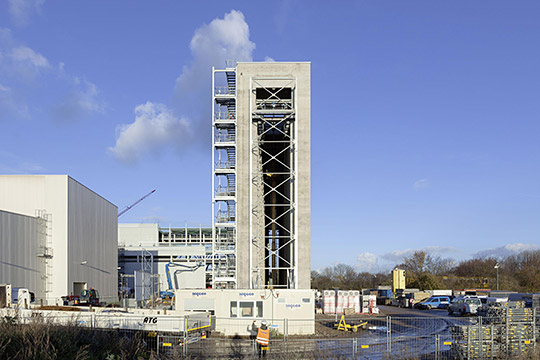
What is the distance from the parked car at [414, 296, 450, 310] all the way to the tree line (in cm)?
2332

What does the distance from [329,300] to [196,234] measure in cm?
5834

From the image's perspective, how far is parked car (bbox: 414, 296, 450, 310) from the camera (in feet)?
192

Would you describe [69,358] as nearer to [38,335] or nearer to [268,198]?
[38,335]

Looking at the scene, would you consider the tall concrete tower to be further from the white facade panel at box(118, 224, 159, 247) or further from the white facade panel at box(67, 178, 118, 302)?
the white facade panel at box(118, 224, 159, 247)

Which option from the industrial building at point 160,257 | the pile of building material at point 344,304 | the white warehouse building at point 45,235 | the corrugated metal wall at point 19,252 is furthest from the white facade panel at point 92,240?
the pile of building material at point 344,304

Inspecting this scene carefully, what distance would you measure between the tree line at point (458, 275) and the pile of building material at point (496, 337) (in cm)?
5995

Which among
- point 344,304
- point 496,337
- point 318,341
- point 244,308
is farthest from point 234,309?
point 344,304

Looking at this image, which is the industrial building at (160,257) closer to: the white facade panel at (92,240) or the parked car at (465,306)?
the white facade panel at (92,240)

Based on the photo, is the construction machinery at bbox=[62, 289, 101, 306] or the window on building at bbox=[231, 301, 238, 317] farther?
the construction machinery at bbox=[62, 289, 101, 306]

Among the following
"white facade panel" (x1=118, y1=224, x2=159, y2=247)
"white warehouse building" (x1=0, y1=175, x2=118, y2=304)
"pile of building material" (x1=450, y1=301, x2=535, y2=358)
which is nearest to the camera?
"pile of building material" (x1=450, y1=301, x2=535, y2=358)

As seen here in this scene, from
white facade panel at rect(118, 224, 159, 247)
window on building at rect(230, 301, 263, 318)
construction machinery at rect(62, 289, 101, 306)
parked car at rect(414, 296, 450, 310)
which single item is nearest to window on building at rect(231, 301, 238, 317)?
window on building at rect(230, 301, 263, 318)

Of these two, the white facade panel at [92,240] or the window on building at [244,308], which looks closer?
the window on building at [244,308]

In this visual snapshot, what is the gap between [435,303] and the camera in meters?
58.6

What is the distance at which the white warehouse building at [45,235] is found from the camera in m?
42.8
